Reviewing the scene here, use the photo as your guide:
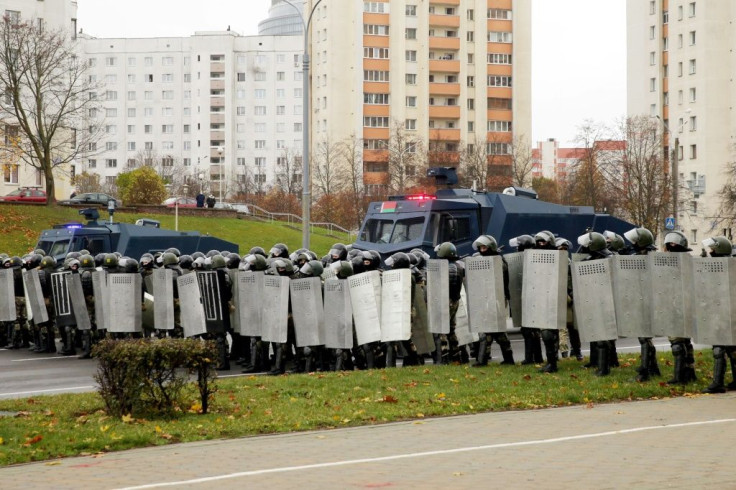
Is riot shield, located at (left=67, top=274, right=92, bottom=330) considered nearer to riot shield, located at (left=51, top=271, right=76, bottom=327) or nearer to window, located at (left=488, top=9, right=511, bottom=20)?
riot shield, located at (left=51, top=271, right=76, bottom=327)

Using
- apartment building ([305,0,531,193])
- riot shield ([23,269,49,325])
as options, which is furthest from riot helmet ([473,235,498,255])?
apartment building ([305,0,531,193])

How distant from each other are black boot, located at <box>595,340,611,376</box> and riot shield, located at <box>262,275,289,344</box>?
4929mm

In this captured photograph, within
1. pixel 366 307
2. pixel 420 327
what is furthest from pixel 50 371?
pixel 420 327

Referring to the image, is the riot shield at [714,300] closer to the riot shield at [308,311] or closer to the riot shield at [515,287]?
the riot shield at [515,287]

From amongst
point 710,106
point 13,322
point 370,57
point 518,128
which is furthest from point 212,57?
point 13,322

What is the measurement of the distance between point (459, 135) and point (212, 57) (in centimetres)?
3907

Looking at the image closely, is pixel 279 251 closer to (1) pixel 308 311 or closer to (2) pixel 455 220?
(1) pixel 308 311

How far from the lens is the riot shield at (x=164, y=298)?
1930 centimetres

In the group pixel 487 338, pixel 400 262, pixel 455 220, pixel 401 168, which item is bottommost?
pixel 487 338

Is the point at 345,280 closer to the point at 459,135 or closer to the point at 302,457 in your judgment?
the point at 302,457

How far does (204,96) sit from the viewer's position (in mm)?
134875

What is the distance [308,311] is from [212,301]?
7.82ft

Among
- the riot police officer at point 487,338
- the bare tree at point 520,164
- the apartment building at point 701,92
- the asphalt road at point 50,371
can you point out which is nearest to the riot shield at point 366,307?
the riot police officer at point 487,338

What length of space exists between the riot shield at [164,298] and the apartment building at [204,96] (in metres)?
115
